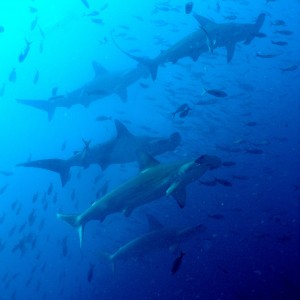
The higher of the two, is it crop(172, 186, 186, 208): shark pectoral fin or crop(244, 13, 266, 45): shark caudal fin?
crop(244, 13, 266, 45): shark caudal fin

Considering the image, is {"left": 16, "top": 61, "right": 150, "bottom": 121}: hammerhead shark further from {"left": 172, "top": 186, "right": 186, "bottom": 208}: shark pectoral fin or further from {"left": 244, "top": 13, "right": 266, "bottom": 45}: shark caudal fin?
{"left": 172, "top": 186, "right": 186, "bottom": 208}: shark pectoral fin

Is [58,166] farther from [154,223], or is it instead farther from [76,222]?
[154,223]

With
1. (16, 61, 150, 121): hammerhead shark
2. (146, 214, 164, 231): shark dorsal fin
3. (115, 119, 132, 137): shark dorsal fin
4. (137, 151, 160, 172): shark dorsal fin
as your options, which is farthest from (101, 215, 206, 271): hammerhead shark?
(16, 61, 150, 121): hammerhead shark

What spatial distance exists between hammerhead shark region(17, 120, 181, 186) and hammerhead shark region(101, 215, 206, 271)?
1994 millimetres

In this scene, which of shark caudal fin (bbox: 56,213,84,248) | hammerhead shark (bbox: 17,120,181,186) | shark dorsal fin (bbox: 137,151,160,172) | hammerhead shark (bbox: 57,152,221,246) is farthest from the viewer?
hammerhead shark (bbox: 17,120,181,186)

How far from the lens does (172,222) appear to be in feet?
48.3

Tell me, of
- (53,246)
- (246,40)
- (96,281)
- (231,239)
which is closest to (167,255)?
(231,239)

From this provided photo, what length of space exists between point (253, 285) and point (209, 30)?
7738 millimetres

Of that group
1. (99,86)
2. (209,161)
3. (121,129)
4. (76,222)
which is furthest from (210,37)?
(76,222)

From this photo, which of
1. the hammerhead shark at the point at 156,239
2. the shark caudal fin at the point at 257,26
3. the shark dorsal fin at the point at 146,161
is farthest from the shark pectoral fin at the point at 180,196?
the shark caudal fin at the point at 257,26

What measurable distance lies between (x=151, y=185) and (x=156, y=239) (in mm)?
3850

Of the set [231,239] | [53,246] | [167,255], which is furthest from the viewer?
[53,246]

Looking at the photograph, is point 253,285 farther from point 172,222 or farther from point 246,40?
point 246,40

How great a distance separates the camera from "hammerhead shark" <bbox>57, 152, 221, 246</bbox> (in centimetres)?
571
